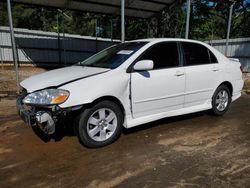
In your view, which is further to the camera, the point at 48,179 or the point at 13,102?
the point at 13,102

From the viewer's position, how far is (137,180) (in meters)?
2.89

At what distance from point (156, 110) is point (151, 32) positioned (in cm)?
1501

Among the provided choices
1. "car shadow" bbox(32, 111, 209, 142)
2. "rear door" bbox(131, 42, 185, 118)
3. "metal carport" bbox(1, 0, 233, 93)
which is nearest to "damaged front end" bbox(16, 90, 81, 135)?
"car shadow" bbox(32, 111, 209, 142)

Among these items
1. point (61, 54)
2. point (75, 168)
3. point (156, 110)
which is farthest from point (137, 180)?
point (61, 54)

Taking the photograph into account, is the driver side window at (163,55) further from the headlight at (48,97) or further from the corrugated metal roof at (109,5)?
the corrugated metal roof at (109,5)

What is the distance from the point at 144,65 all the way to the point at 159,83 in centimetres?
50

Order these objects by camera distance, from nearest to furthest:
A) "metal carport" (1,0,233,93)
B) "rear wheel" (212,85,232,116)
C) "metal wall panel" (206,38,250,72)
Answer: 1. "rear wheel" (212,85,232,116)
2. "metal carport" (1,0,233,93)
3. "metal wall panel" (206,38,250,72)

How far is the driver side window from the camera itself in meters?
4.31

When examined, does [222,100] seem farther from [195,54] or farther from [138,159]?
[138,159]

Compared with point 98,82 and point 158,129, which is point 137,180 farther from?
point 158,129

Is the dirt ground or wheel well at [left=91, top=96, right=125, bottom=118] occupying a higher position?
wheel well at [left=91, top=96, right=125, bottom=118]

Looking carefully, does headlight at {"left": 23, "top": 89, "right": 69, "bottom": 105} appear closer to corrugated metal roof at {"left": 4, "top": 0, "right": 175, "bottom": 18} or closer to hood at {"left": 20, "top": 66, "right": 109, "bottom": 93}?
hood at {"left": 20, "top": 66, "right": 109, "bottom": 93}

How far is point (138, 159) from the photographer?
11.2 feet

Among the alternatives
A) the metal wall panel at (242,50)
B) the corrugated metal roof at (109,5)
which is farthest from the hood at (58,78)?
the metal wall panel at (242,50)
